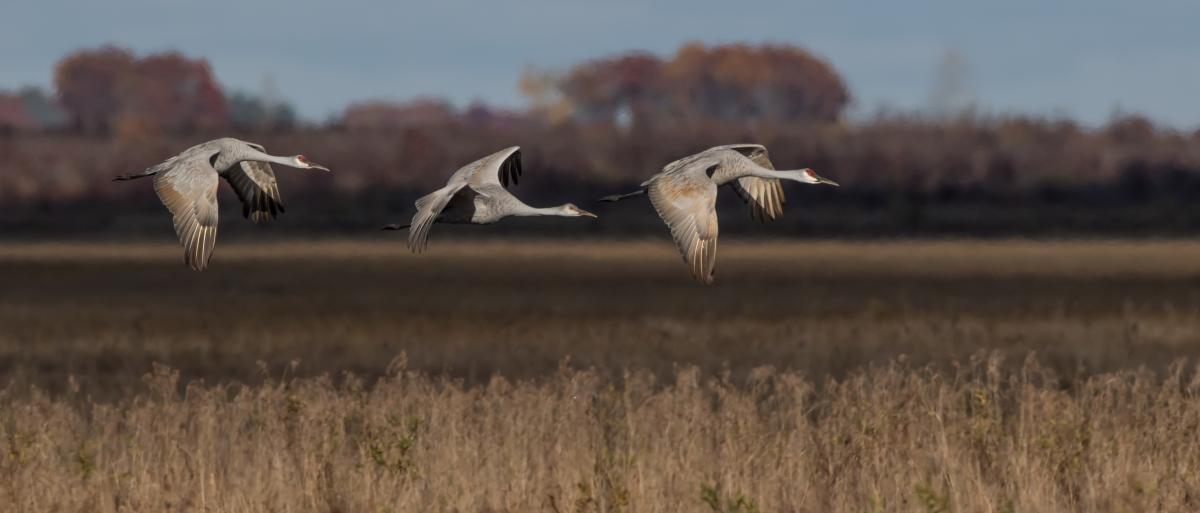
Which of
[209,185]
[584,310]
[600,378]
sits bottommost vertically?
[584,310]

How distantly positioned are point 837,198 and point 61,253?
26.6 meters

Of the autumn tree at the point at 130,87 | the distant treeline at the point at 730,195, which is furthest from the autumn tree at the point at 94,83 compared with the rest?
the distant treeline at the point at 730,195

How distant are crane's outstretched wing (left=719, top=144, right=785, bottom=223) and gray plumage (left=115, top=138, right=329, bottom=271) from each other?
157 centimetres

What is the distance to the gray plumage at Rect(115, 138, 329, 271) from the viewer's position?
688 centimetres

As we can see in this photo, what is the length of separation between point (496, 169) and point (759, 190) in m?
0.97

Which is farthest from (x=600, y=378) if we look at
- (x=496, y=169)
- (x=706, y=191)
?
(x=706, y=191)

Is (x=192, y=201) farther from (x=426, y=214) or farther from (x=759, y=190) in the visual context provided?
(x=759, y=190)

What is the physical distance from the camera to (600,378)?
2569 cm

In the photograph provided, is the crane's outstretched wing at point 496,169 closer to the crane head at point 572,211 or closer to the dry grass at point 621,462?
the crane head at point 572,211

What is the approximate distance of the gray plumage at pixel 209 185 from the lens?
6879mm

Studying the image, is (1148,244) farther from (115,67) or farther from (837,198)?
(115,67)

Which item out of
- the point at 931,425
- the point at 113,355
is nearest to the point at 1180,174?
the point at 113,355

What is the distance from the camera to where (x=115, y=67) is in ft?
434

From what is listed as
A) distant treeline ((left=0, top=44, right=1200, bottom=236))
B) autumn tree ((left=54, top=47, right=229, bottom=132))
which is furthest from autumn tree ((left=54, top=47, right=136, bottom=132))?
distant treeline ((left=0, top=44, right=1200, bottom=236))
